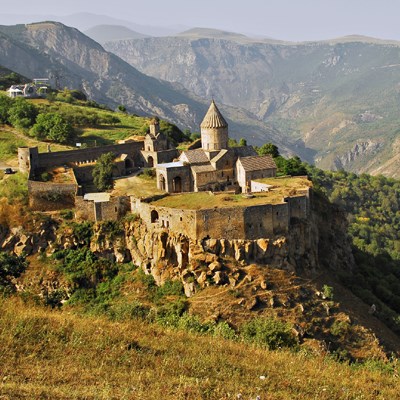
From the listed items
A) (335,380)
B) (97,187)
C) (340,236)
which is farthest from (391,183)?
(335,380)

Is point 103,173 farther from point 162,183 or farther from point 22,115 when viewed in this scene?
point 22,115

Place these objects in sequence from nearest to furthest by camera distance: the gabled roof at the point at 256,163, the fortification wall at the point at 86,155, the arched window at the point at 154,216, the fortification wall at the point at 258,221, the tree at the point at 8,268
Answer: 1. the tree at the point at 8,268
2. the fortification wall at the point at 258,221
3. the arched window at the point at 154,216
4. the gabled roof at the point at 256,163
5. the fortification wall at the point at 86,155

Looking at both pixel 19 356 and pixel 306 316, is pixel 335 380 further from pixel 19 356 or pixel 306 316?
pixel 306 316

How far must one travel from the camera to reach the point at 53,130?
5641 cm

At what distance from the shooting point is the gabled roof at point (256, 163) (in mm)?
44662

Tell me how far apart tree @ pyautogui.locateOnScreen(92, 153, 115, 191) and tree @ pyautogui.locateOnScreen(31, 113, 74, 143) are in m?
11.0

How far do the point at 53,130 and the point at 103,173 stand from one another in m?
13.8

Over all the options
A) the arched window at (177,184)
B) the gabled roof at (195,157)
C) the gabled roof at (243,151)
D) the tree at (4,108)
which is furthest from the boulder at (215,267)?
the tree at (4,108)

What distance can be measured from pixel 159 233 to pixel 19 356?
23.5m

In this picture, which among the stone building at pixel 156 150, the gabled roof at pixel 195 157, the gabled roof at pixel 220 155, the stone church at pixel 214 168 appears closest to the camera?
the stone church at pixel 214 168

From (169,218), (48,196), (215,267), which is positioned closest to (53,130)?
(48,196)

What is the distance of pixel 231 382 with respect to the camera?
1351cm

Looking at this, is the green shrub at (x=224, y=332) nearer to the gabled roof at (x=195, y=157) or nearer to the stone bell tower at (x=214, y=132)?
the gabled roof at (x=195, y=157)

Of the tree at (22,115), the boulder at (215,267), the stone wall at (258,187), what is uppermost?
the tree at (22,115)
